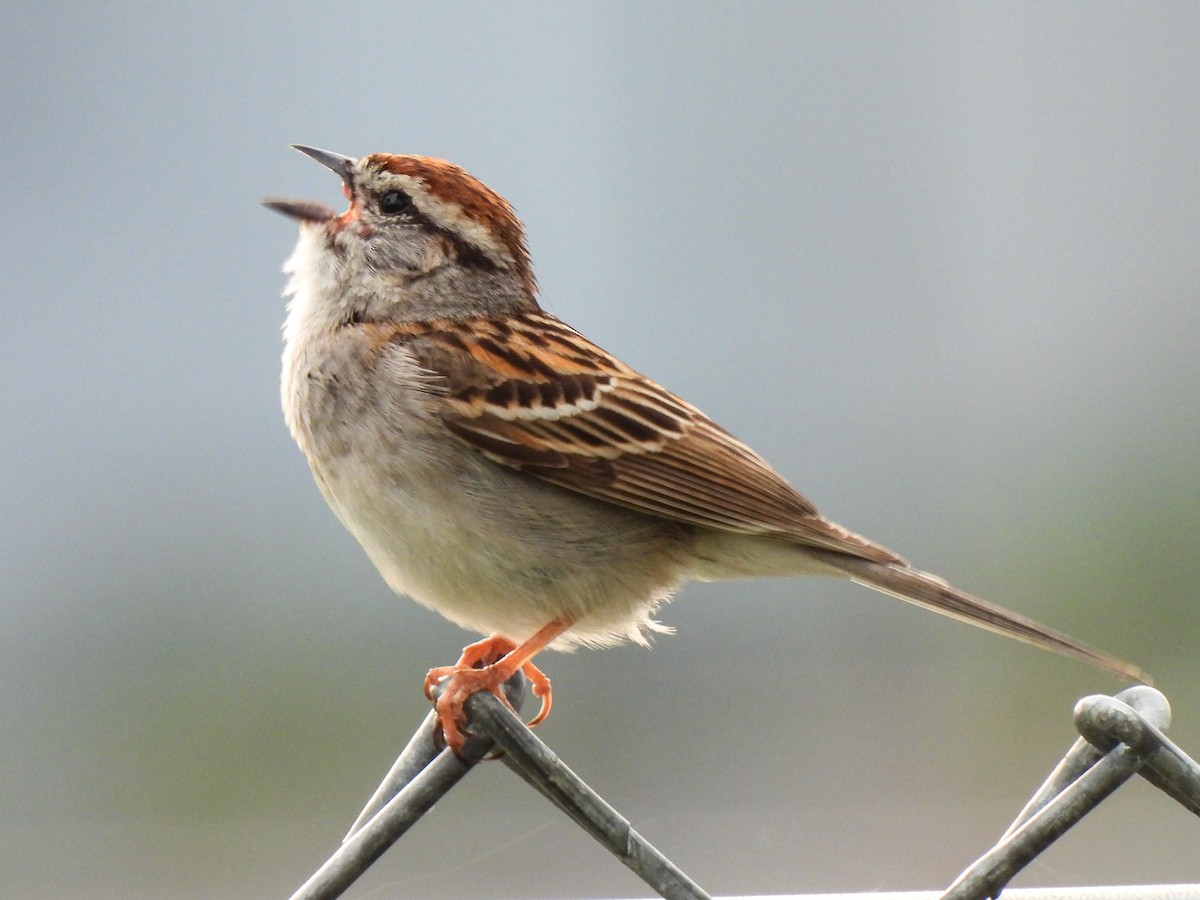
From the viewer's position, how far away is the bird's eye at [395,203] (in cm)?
272

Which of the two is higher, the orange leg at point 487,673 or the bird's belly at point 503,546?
the bird's belly at point 503,546

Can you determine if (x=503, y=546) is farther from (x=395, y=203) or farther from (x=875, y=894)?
(x=875, y=894)

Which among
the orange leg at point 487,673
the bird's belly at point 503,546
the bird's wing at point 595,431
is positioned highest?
the bird's wing at point 595,431

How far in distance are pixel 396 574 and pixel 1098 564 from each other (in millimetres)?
4354

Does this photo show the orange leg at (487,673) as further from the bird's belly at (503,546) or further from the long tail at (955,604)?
the long tail at (955,604)

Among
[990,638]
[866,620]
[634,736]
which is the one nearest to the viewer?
[634,736]

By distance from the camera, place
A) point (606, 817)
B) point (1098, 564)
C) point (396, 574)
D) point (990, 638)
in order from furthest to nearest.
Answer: point (990, 638)
point (1098, 564)
point (396, 574)
point (606, 817)

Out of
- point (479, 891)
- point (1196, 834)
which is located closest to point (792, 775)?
point (1196, 834)

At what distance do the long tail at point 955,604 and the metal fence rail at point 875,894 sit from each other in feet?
2.53

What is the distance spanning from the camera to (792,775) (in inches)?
239

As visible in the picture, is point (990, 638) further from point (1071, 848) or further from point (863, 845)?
point (863, 845)

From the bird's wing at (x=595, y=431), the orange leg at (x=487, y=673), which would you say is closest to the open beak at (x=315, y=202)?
the bird's wing at (x=595, y=431)

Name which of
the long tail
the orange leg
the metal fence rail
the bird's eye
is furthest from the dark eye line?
the metal fence rail

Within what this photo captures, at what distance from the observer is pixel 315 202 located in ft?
8.71
